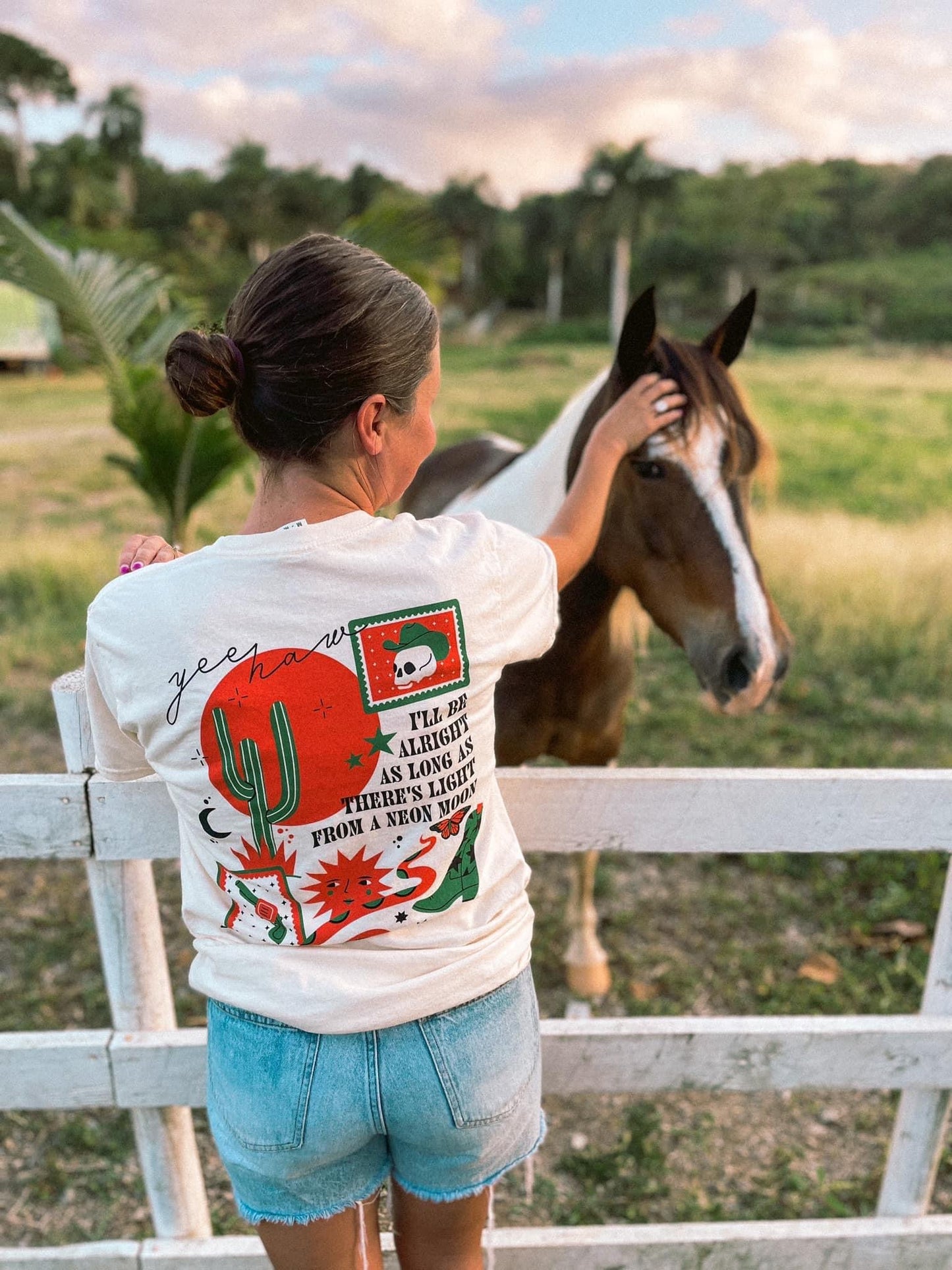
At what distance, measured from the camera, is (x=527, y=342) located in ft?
115

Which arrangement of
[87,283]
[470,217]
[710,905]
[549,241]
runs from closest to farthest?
[710,905] < [87,283] < [549,241] < [470,217]

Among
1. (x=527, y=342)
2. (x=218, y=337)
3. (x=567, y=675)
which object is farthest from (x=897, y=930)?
(x=527, y=342)

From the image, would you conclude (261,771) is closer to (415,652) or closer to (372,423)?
(415,652)

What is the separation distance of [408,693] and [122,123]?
64.7 m

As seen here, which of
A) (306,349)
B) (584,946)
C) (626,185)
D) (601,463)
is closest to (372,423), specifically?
(306,349)

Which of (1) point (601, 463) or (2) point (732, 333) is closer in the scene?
(1) point (601, 463)

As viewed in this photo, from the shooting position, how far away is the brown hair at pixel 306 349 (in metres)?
0.97

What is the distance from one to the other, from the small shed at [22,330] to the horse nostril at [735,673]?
3022cm

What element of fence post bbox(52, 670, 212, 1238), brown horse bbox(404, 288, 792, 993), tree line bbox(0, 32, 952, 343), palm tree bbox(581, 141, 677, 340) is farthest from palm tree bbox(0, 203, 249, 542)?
palm tree bbox(581, 141, 677, 340)

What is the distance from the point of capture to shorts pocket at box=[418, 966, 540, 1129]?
3.66 ft

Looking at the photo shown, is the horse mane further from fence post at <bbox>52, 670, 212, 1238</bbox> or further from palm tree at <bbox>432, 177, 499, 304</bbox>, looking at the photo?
palm tree at <bbox>432, 177, 499, 304</bbox>

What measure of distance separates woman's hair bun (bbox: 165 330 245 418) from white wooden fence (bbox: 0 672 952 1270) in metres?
0.59

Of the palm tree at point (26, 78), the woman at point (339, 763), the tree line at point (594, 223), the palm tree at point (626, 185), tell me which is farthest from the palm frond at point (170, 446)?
the palm tree at point (26, 78)

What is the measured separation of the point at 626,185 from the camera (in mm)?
27266
